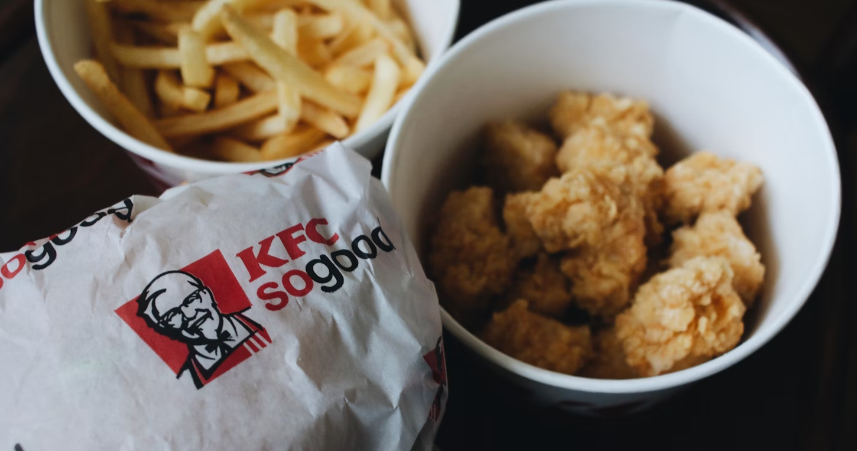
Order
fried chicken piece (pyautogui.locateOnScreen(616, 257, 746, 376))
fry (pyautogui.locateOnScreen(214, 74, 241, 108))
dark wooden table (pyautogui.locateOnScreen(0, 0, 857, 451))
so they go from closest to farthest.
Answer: fried chicken piece (pyautogui.locateOnScreen(616, 257, 746, 376)) → dark wooden table (pyautogui.locateOnScreen(0, 0, 857, 451)) → fry (pyautogui.locateOnScreen(214, 74, 241, 108))

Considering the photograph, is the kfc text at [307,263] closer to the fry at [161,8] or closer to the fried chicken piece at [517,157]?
the fried chicken piece at [517,157]

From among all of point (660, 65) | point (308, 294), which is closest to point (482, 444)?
point (308, 294)

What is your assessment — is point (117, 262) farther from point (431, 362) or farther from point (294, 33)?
point (294, 33)

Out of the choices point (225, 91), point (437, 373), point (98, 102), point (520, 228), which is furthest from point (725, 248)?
point (98, 102)

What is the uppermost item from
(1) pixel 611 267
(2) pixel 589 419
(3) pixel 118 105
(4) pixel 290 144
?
(3) pixel 118 105

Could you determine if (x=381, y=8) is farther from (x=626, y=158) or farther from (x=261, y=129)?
(x=626, y=158)

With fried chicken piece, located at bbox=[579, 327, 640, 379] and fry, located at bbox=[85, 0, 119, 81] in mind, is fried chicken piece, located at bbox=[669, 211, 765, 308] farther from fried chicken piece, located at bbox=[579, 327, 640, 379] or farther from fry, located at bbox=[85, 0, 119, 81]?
fry, located at bbox=[85, 0, 119, 81]

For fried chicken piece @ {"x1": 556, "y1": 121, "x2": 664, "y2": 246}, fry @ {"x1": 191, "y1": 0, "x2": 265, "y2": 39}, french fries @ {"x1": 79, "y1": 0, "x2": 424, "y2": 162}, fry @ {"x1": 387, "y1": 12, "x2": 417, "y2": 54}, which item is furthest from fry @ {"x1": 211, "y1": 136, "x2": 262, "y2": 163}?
fried chicken piece @ {"x1": 556, "y1": 121, "x2": 664, "y2": 246}

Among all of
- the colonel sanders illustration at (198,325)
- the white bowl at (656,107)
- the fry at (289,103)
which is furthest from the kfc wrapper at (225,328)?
the fry at (289,103)
